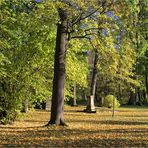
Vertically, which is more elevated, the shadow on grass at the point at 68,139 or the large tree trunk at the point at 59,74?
the large tree trunk at the point at 59,74

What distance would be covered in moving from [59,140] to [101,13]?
718 cm

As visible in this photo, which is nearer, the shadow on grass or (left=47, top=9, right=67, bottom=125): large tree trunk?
the shadow on grass

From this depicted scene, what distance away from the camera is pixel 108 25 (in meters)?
19.3

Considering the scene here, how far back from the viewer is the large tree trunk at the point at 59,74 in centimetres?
1842

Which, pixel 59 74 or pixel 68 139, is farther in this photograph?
pixel 59 74

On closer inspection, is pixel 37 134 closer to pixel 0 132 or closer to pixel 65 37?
pixel 0 132

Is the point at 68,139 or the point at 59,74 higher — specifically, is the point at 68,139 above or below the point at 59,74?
below

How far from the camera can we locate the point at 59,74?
1855 centimetres

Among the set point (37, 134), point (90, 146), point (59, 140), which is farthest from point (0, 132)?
point (90, 146)

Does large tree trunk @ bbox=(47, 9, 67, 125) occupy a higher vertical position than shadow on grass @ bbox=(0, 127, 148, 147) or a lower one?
higher

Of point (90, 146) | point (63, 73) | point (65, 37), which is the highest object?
point (65, 37)

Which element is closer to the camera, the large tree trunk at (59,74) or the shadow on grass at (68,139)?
the shadow on grass at (68,139)

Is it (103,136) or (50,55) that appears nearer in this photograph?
(103,136)

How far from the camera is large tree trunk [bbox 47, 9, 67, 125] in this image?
60.4 ft
